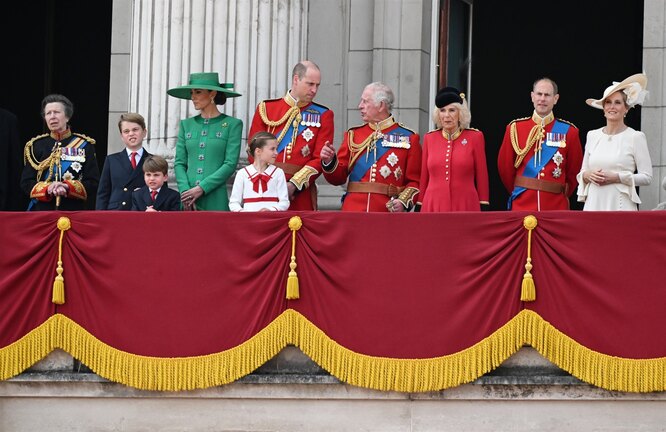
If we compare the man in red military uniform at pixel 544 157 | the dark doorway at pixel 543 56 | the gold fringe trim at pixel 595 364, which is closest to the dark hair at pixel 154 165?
the man in red military uniform at pixel 544 157

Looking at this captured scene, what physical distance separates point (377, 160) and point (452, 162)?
710 millimetres

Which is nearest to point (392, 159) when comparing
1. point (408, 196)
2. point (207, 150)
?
point (408, 196)

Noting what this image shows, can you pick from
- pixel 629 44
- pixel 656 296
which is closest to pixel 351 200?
pixel 656 296

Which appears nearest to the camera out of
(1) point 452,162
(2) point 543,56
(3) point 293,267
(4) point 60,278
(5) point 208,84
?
(3) point 293,267

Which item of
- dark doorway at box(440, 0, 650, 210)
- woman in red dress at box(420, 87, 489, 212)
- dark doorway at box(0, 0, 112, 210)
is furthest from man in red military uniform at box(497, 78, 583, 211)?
dark doorway at box(0, 0, 112, 210)

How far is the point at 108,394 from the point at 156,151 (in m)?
3.03

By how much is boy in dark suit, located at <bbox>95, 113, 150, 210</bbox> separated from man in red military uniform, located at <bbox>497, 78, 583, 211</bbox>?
2.80 m

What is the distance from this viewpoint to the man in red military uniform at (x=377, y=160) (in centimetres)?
1366

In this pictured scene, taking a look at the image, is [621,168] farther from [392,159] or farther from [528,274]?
[392,159]

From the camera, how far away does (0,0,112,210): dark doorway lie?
21469mm

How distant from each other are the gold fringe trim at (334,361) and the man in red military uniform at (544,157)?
1764 mm

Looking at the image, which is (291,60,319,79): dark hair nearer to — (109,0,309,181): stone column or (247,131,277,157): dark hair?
(247,131,277,157): dark hair

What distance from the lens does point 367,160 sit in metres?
13.7

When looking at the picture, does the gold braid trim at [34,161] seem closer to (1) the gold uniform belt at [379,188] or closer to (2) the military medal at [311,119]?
(2) the military medal at [311,119]
